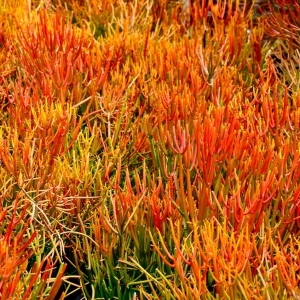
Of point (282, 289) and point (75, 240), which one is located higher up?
point (282, 289)

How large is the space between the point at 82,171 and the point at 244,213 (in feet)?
2.28

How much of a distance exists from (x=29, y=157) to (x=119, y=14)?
7.84ft

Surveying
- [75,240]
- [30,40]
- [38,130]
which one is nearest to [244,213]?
[75,240]

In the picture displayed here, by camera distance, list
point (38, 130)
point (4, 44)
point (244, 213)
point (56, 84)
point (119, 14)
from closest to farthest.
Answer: point (244, 213), point (38, 130), point (56, 84), point (4, 44), point (119, 14)

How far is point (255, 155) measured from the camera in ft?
6.97

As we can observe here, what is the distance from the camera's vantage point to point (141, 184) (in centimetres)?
243

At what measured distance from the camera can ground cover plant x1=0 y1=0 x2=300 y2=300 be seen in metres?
1.69

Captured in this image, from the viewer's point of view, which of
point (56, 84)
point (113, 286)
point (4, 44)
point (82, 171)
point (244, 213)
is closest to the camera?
point (244, 213)

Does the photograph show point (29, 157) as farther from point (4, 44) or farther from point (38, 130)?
point (4, 44)

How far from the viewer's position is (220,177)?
218cm

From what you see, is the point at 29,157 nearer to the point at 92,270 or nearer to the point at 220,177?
the point at 92,270

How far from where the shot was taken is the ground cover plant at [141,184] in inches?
66.6

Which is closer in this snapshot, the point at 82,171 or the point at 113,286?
the point at 113,286

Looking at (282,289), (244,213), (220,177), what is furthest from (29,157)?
(282,289)
